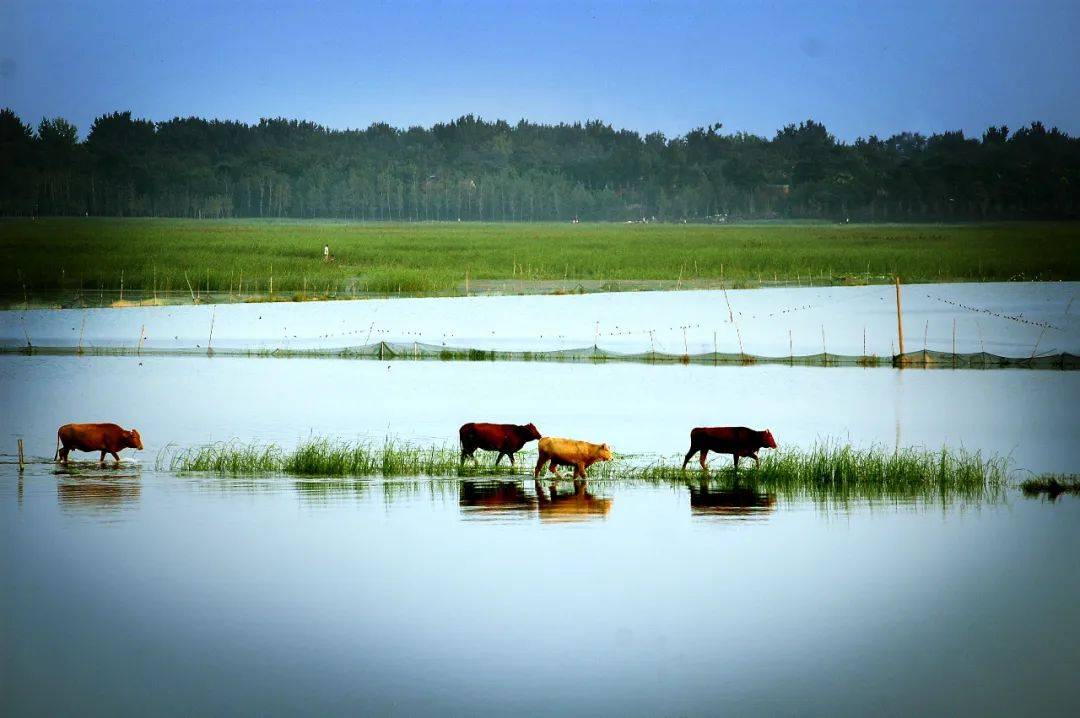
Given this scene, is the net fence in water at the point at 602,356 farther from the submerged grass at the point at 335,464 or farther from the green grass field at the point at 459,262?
the green grass field at the point at 459,262

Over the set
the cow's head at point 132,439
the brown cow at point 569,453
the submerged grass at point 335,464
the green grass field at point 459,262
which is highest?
the green grass field at point 459,262

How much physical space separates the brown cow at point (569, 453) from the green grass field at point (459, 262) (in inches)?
1406

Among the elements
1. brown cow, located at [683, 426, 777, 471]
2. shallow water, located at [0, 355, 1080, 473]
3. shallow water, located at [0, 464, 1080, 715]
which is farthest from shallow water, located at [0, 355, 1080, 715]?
shallow water, located at [0, 355, 1080, 473]

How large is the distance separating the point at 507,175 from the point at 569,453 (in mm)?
167958

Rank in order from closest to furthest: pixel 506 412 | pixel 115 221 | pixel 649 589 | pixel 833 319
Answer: pixel 649 589 < pixel 506 412 < pixel 833 319 < pixel 115 221

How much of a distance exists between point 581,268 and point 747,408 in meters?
42.6

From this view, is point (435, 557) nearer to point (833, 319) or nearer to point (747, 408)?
point (747, 408)

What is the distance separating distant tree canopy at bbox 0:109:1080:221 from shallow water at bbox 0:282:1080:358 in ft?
205

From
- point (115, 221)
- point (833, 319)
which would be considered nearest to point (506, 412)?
point (833, 319)

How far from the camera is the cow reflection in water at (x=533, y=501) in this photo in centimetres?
1447

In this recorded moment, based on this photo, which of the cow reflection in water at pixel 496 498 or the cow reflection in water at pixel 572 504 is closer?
the cow reflection in water at pixel 572 504

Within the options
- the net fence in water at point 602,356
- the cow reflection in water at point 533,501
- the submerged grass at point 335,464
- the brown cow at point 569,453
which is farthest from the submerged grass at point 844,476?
the net fence in water at point 602,356

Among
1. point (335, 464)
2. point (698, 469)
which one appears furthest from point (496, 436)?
point (698, 469)

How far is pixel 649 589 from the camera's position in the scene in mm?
11992
